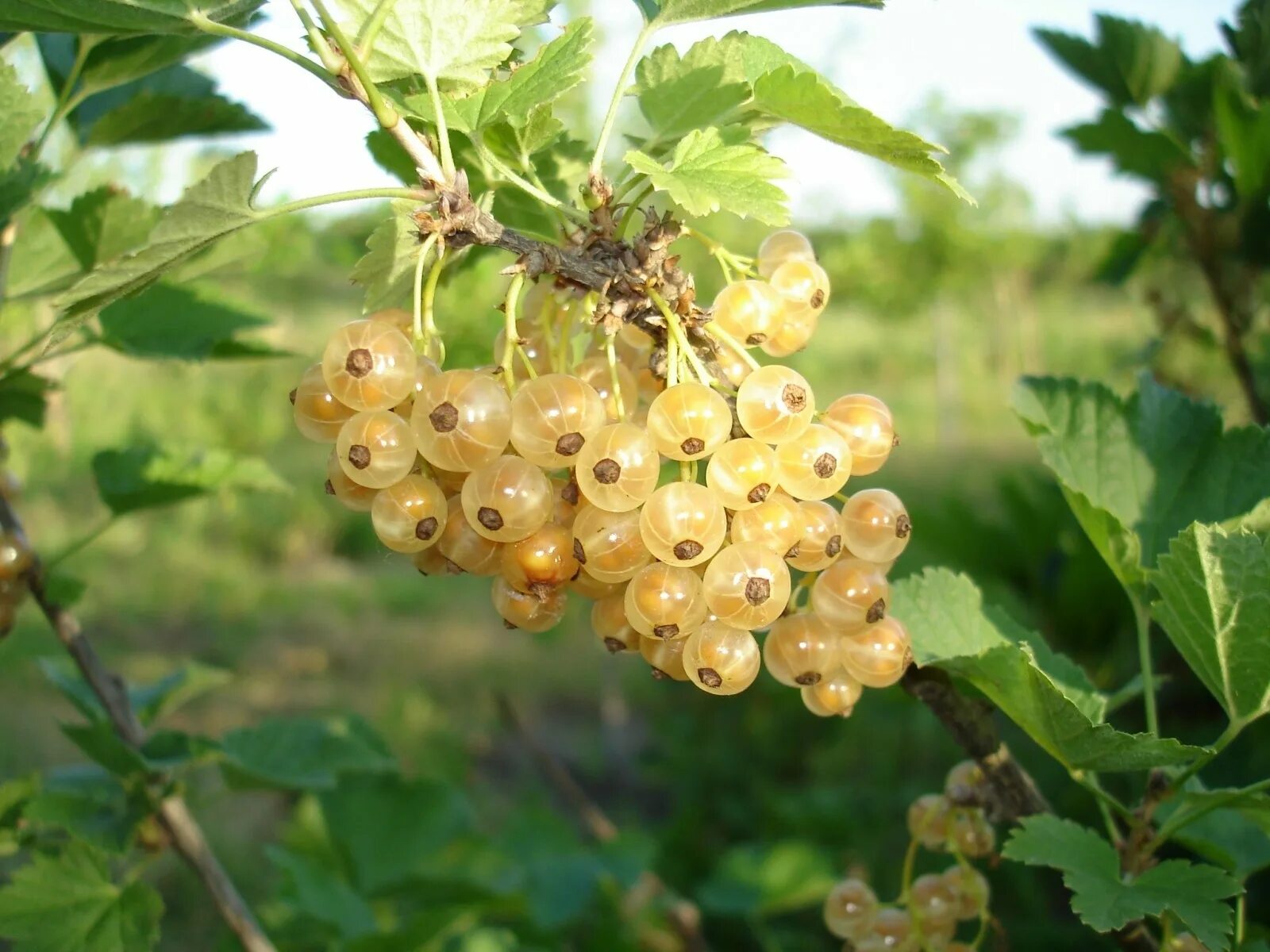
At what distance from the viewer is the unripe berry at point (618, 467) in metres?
0.71

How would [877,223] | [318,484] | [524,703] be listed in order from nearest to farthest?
[524,703], [318,484], [877,223]

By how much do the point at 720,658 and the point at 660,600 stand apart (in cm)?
6

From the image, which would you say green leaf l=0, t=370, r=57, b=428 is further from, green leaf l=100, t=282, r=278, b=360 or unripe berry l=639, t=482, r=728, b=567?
unripe berry l=639, t=482, r=728, b=567

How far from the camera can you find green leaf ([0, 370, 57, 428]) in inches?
47.4

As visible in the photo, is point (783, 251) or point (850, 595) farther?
point (783, 251)

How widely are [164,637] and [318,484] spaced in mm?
2484

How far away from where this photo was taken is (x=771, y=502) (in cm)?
75

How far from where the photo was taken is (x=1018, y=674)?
2.45 feet

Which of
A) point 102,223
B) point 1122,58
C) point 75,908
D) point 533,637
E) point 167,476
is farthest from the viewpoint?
point 533,637

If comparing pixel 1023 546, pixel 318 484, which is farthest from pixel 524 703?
pixel 318 484

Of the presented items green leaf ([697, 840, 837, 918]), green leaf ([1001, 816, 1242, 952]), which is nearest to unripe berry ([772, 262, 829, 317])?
green leaf ([1001, 816, 1242, 952])

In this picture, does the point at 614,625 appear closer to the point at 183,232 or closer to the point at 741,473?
Answer: the point at 741,473

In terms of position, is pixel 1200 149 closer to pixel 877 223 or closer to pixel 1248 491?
pixel 1248 491

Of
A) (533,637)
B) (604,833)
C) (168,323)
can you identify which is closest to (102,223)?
(168,323)
